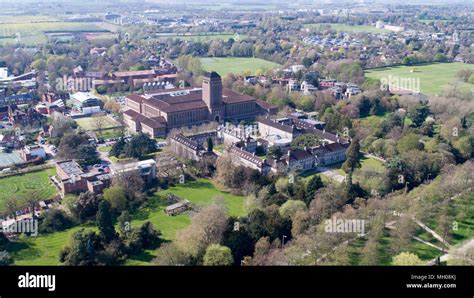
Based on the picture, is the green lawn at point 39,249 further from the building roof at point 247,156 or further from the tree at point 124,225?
the building roof at point 247,156

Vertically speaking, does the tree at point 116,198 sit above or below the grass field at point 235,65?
below

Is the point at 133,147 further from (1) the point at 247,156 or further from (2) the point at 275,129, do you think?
(2) the point at 275,129

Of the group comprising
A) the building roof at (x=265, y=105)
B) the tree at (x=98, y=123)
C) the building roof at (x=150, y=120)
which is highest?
the building roof at (x=265, y=105)

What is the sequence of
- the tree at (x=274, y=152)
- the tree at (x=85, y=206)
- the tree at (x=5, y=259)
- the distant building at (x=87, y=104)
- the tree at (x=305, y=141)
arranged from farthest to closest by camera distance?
1. the distant building at (x=87, y=104)
2. the tree at (x=305, y=141)
3. the tree at (x=274, y=152)
4. the tree at (x=85, y=206)
5. the tree at (x=5, y=259)

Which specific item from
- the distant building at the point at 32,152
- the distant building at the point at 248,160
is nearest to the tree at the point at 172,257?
the distant building at the point at 248,160

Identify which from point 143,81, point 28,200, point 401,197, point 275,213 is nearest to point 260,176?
point 275,213

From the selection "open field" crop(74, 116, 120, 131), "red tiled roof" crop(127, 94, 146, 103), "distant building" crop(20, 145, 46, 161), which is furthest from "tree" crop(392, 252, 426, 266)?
"red tiled roof" crop(127, 94, 146, 103)

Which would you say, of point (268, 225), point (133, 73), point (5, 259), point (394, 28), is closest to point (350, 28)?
point (394, 28)
